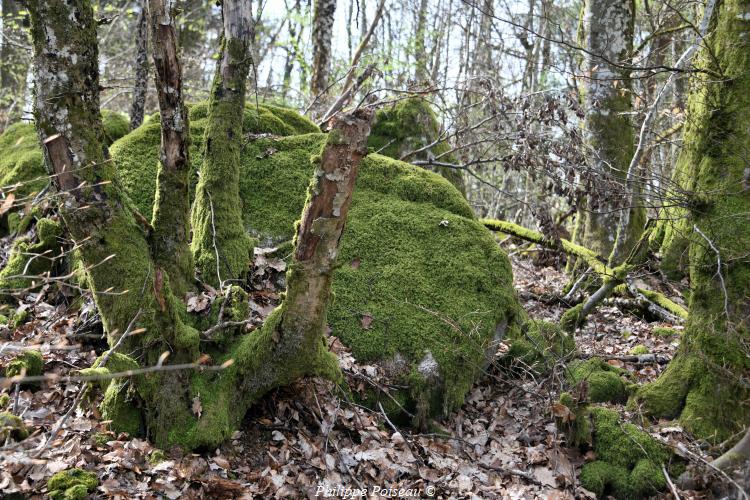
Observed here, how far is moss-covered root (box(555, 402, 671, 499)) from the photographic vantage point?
14.5ft

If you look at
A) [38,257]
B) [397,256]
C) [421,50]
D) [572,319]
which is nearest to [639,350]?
[572,319]

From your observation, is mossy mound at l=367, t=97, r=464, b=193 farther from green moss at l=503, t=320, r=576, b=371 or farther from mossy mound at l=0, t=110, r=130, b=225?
mossy mound at l=0, t=110, r=130, b=225

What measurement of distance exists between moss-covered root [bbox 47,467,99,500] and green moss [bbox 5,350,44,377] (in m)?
0.99

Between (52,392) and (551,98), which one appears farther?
(551,98)

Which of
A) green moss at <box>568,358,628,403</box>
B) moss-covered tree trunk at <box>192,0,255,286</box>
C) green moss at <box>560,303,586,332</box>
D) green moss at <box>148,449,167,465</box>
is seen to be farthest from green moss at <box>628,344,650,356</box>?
green moss at <box>148,449,167,465</box>

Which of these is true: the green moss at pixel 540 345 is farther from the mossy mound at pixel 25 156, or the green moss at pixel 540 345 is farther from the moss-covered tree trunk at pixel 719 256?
the mossy mound at pixel 25 156

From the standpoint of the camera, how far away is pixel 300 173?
670 centimetres

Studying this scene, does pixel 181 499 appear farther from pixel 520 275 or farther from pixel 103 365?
pixel 520 275

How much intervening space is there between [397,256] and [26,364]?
11.8 feet

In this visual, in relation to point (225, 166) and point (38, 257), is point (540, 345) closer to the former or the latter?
point (225, 166)

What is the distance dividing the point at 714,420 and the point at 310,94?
28.5ft

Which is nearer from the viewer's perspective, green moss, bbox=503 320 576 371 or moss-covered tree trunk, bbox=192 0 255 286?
moss-covered tree trunk, bbox=192 0 255 286

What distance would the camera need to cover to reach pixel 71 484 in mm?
3213

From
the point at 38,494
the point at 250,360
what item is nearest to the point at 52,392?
the point at 38,494
